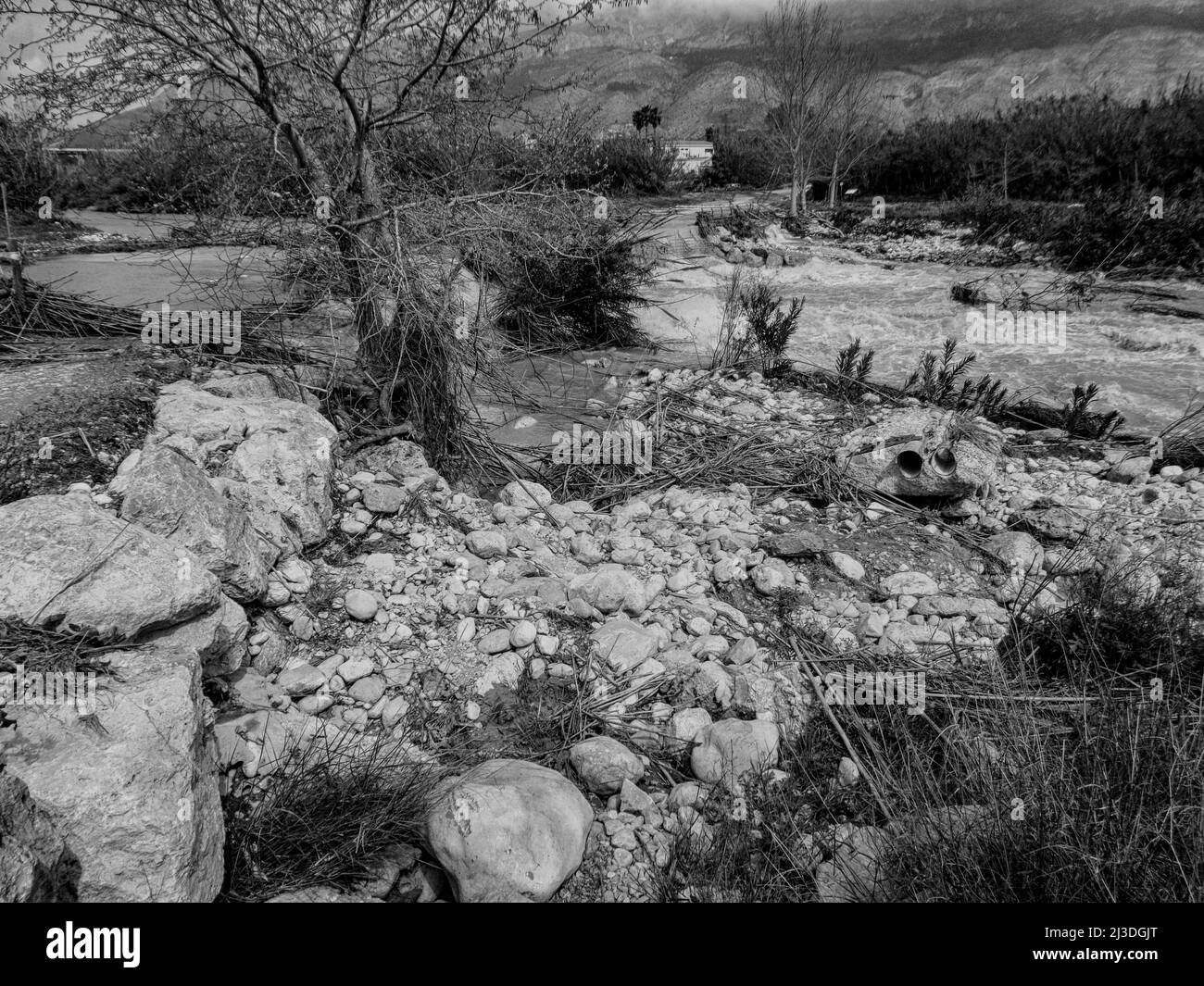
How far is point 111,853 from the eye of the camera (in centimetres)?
157

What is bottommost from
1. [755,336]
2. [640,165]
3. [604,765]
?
[604,765]

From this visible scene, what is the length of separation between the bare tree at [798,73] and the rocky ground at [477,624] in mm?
12041

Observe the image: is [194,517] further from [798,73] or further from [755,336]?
[798,73]

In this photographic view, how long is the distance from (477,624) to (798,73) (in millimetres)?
14506

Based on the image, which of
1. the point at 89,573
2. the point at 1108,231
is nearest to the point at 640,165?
the point at 1108,231

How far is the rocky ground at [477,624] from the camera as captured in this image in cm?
176

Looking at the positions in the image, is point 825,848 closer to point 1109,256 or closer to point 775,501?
point 775,501

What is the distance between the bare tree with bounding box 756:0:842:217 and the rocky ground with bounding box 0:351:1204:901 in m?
12.0

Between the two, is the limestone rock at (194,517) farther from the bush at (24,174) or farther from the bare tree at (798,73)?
the bare tree at (798,73)

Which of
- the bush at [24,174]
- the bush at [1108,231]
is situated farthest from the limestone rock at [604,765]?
the bush at [1108,231]

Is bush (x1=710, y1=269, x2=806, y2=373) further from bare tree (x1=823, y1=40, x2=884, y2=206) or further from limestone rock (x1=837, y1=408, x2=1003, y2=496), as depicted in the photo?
bare tree (x1=823, y1=40, x2=884, y2=206)

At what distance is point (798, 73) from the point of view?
13.9 m

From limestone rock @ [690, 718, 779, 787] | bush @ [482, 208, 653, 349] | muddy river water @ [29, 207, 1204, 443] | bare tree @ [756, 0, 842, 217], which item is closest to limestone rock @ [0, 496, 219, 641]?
limestone rock @ [690, 718, 779, 787]

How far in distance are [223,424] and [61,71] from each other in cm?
221
